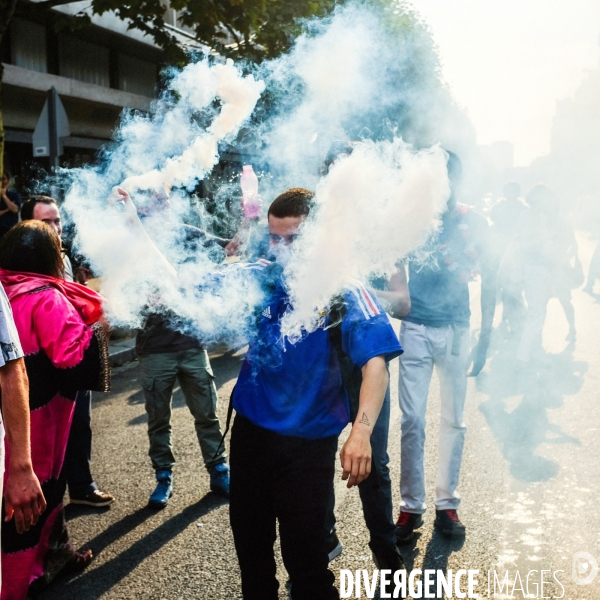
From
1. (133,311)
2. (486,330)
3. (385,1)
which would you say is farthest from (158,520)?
(385,1)

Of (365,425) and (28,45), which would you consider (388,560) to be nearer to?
(365,425)

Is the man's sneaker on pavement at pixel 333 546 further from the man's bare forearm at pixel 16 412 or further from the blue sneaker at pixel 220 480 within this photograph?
the man's bare forearm at pixel 16 412

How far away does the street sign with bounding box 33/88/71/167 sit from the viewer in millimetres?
7691

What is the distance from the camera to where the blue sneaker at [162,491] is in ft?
13.8

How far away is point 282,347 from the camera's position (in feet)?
8.36

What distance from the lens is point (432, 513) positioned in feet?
13.3

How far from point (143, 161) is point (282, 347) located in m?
3.81

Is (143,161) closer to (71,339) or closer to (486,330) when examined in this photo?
(71,339)

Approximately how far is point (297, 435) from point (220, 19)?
7159mm

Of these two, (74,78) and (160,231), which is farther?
(74,78)

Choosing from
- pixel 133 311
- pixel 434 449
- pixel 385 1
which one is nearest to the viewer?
pixel 133 311

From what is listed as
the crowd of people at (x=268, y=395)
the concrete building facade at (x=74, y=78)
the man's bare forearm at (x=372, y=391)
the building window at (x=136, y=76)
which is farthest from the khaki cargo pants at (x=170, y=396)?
the building window at (x=136, y=76)

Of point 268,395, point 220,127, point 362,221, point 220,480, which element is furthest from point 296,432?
point 220,127

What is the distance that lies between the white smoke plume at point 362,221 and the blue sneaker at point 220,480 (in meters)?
1.97
